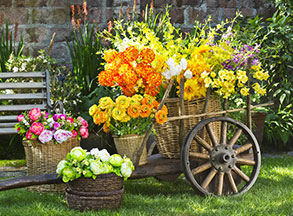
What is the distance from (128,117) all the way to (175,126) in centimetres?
41

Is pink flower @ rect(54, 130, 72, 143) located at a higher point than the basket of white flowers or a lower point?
higher

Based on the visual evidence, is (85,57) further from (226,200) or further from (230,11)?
(226,200)

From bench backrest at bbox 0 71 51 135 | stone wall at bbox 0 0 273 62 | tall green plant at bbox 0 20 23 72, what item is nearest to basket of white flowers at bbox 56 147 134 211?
bench backrest at bbox 0 71 51 135

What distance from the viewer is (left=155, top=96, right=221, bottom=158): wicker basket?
10.4 ft

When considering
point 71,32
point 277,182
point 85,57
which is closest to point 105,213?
point 277,182

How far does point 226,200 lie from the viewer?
9.85ft

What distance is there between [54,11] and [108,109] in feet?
8.55

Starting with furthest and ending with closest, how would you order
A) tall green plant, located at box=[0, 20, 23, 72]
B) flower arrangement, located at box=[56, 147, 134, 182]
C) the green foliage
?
the green foliage, tall green plant, located at box=[0, 20, 23, 72], flower arrangement, located at box=[56, 147, 134, 182]

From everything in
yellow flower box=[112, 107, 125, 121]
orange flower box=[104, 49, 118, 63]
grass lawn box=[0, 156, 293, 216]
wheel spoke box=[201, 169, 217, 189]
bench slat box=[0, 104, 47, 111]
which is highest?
orange flower box=[104, 49, 118, 63]

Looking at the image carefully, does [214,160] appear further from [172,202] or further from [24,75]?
[24,75]

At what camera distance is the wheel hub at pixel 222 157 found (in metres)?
3.12

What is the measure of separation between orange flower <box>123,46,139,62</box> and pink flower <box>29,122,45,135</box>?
0.79 m

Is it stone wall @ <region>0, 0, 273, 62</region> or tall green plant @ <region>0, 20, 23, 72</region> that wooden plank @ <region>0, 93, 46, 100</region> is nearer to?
tall green plant @ <region>0, 20, 23, 72</region>

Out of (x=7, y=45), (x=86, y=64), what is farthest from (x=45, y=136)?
(x=7, y=45)
